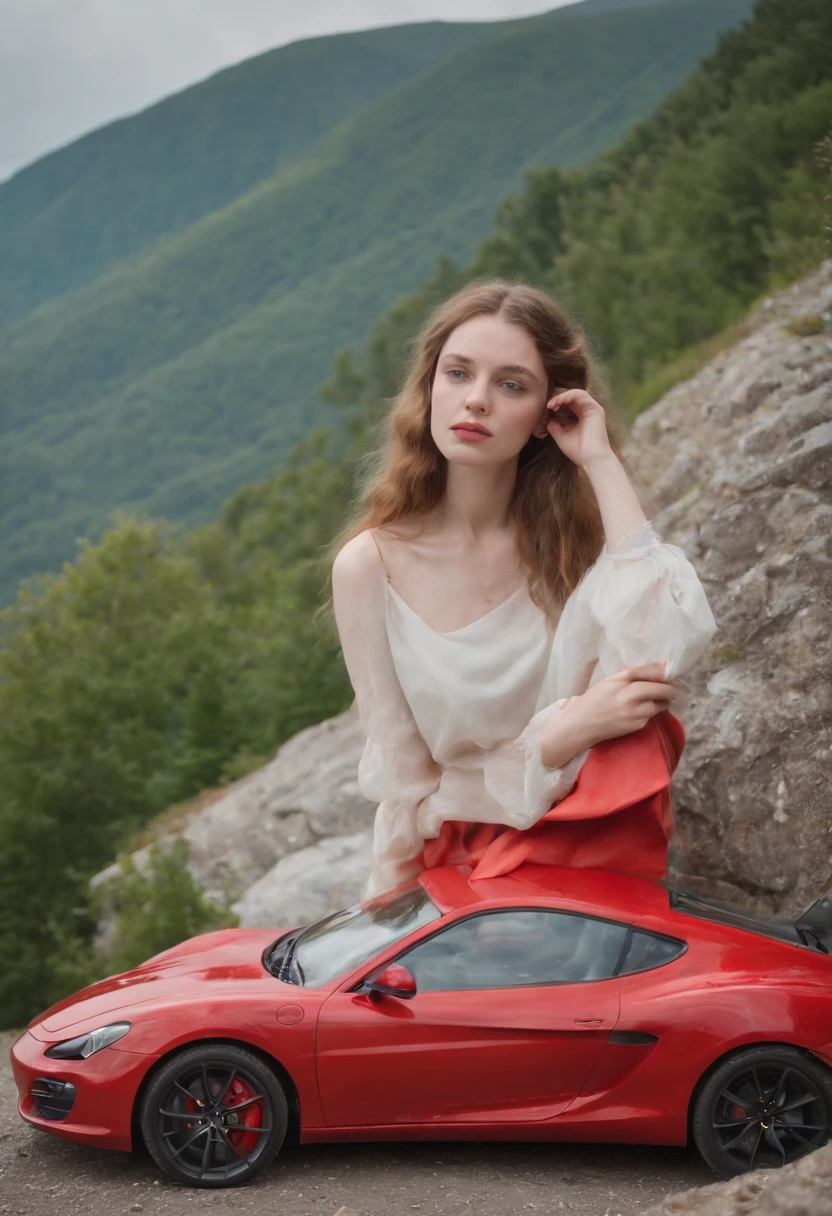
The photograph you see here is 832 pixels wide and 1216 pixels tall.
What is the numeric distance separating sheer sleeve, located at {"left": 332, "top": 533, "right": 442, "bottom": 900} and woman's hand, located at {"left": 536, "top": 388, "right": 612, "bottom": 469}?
879 millimetres

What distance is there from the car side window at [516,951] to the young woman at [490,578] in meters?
0.54

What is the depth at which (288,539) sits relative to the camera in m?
70.4

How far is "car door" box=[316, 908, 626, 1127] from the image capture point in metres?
4.51

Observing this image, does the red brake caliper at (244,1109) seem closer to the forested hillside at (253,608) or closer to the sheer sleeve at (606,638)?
the sheer sleeve at (606,638)

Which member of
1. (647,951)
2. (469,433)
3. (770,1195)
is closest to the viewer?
(770,1195)

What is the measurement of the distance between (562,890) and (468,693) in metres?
0.89

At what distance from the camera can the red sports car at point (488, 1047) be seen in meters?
4.45

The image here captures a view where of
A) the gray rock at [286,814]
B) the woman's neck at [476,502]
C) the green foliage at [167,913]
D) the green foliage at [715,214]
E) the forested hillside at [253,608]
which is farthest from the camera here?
the forested hillside at [253,608]

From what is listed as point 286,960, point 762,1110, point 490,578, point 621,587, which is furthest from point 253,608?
point 762,1110

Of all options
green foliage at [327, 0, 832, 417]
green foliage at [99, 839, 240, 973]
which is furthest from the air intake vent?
green foliage at [99, 839, 240, 973]

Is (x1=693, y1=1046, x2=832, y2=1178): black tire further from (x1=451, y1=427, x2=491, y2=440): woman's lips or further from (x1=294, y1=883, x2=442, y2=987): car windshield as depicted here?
(x1=451, y1=427, x2=491, y2=440): woman's lips

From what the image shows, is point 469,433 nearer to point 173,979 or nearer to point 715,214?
point 173,979

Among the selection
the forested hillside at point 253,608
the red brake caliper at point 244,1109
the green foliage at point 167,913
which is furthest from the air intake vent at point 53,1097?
the green foliage at point 167,913

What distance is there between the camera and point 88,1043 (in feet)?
15.4
